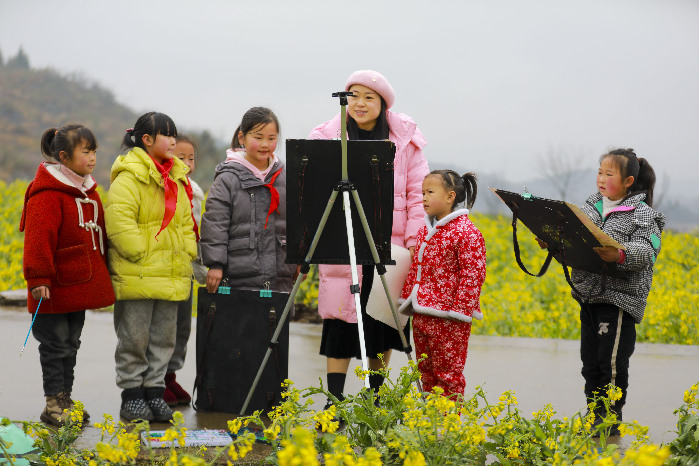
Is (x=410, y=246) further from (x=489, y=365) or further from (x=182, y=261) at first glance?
(x=489, y=365)

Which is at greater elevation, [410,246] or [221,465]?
[410,246]

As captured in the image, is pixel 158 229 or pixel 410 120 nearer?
pixel 158 229

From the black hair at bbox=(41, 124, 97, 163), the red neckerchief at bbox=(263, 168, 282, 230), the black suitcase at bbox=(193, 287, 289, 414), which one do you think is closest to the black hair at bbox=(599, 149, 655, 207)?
the red neckerchief at bbox=(263, 168, 282, 230)

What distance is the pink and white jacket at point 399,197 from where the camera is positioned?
14.3ft

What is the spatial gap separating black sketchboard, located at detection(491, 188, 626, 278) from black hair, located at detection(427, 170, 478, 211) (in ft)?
0.52

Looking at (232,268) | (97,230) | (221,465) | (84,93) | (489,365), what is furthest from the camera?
(84,93)

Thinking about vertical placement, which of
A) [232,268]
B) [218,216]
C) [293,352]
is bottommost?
[293,352]

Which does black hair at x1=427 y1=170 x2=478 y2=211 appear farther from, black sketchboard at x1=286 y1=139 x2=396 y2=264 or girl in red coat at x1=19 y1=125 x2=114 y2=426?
A: girl in red coat at x1=19 y1=125 x2=114 y2=426

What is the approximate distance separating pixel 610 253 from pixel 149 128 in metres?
2.40

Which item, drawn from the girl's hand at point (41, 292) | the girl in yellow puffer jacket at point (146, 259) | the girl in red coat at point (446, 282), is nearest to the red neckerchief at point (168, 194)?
the girl in yellow puffer jacket at point (146, 259)

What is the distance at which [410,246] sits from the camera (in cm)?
442

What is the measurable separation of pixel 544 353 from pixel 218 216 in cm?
309

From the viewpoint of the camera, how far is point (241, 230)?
4383mm

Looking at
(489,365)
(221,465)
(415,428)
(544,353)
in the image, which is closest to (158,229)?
(221,465)
